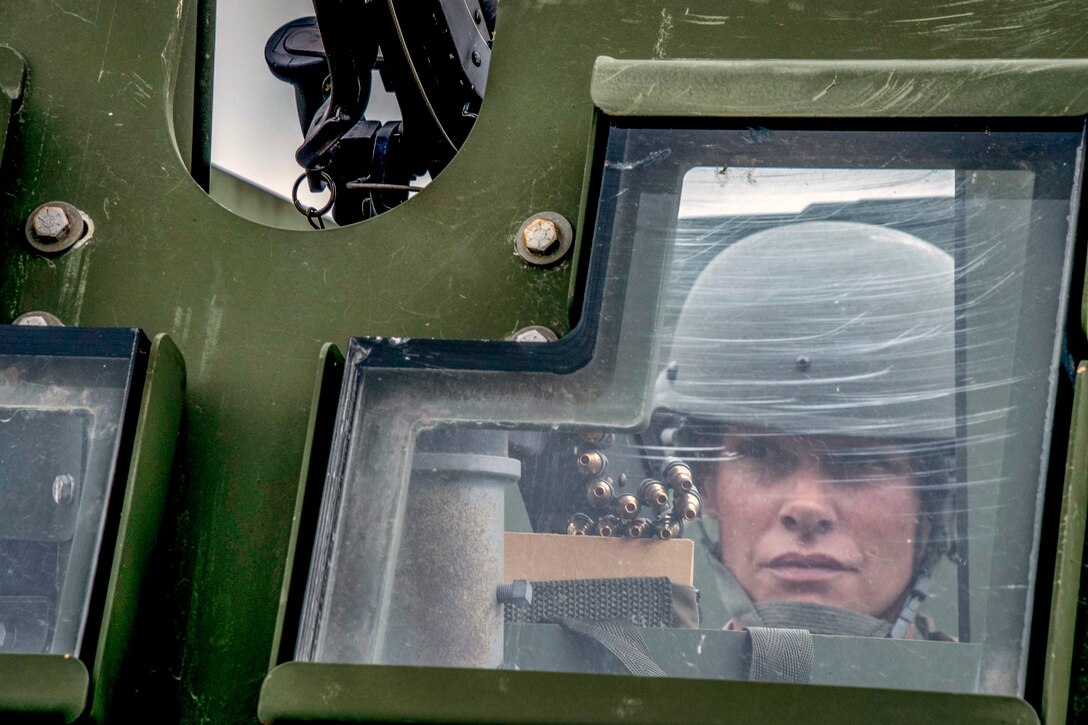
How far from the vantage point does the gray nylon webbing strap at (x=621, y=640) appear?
1.05 m

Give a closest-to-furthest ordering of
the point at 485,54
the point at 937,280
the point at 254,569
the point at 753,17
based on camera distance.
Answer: the point at 937,280 → the point at 254,569 → the point at 753,17 → the point at 485,54

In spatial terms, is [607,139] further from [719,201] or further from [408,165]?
[408,165]

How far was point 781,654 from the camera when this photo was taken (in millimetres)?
1050

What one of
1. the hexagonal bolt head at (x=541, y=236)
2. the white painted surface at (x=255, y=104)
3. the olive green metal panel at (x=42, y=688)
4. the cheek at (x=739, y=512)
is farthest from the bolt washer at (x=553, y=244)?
the white painted surface at (x=255, y=104)

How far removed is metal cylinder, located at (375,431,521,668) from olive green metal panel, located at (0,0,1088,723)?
0.17 meters

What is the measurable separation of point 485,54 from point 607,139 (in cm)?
67

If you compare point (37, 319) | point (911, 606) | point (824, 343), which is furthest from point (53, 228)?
point (911, 606)

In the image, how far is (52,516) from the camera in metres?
1.18

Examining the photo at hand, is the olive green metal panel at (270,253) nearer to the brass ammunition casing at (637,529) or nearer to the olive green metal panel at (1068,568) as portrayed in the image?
the brass ammunition casing at (637,529)

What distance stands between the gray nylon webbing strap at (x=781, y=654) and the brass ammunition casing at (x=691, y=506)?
0.10m

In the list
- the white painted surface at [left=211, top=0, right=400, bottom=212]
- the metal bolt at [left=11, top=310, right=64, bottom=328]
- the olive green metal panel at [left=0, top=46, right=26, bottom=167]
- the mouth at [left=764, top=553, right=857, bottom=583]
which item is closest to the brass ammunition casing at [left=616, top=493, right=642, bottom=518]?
the mouth at [left=764, top=553, right=857, bottom=583]

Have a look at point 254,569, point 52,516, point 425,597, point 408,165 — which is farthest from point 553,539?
point 408,165

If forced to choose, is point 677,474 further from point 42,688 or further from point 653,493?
point 42,688

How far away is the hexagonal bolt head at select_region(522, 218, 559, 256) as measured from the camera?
51.9 inches
